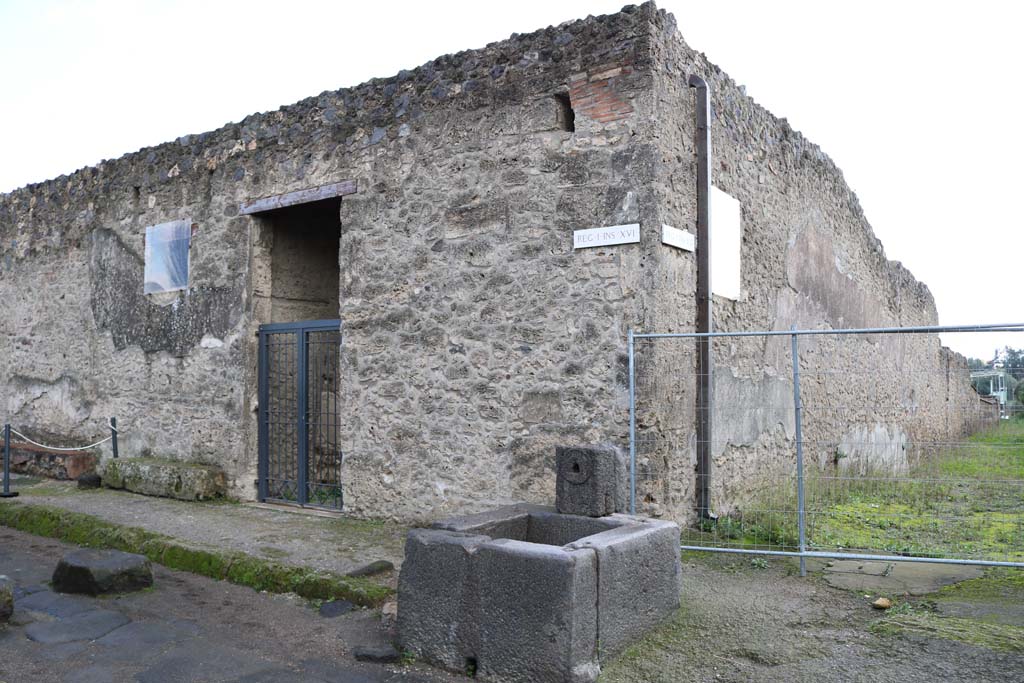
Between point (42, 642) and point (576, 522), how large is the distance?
2.83 metres

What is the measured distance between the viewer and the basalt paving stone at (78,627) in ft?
14.2

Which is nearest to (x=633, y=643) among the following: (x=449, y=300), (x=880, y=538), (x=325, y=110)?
(x=880, y=538)

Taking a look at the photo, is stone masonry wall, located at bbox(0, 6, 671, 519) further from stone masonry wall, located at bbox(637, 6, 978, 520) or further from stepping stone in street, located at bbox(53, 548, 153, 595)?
stepping stone in street, located at bbox(53, 548, 153, 595)

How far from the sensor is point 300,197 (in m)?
7.63

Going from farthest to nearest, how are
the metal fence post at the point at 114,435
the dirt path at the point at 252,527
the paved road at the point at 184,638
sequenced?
1. the metal fence post at the point at 114,435
2. the dirt path at the point at 252,527
3. the paved road at the point at 184,638

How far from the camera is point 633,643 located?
3932 millimetres

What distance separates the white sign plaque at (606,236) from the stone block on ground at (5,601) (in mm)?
4107

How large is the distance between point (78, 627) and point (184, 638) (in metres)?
0.65

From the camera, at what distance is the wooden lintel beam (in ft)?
24.1

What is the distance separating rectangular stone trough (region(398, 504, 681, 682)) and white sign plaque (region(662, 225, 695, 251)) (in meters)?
2.35

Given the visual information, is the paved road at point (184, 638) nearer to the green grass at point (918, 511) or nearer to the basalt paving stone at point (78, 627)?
the basalt paving stone at point (78, 627)

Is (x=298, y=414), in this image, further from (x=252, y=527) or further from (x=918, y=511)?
(x=918, y=511)

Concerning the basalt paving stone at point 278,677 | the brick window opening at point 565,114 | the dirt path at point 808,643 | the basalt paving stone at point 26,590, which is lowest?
the basalt paving stone at point 278,677

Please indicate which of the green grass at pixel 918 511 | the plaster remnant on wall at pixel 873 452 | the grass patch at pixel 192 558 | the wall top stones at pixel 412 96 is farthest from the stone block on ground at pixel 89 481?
the plaster remnant on wall at pixel 873 452
